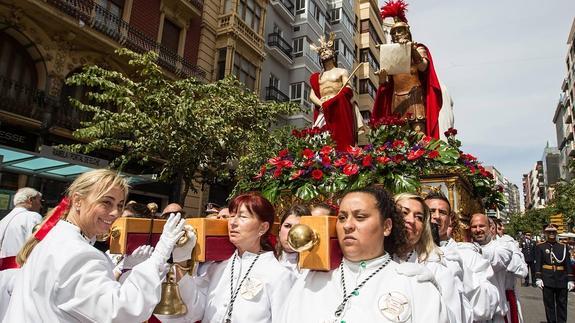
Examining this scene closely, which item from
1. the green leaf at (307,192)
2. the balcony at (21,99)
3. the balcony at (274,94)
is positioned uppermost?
the balcony at (274,94)

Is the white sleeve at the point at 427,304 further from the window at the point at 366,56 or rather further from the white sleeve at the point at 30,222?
the window at the point at 366,56

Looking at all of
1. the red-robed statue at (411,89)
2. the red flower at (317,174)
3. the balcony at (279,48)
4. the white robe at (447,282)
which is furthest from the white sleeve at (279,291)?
the balcony at (279,48)

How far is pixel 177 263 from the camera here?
7.98ft

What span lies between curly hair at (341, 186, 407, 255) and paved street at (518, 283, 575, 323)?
893 cm

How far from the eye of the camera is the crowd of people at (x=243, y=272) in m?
1.96

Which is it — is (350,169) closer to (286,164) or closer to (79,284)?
(286,164)

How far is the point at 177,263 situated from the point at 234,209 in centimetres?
60

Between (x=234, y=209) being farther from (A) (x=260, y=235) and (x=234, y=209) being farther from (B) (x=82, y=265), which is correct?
(B) (x=82, y=265)

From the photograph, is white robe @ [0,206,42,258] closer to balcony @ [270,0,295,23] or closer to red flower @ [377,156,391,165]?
red flower @ [377,156,391,165]

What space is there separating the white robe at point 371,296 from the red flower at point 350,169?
2.21 m

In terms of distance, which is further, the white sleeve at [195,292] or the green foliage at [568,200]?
the green foliage at [568,200]

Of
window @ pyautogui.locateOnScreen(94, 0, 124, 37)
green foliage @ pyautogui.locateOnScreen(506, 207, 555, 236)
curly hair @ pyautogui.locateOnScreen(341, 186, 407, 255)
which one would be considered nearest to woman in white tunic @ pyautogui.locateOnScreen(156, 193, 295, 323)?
curly hair @ pyautogui.locateOnScreen(341, 186, 407, 255)

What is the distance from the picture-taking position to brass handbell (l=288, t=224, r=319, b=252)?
6.10ft

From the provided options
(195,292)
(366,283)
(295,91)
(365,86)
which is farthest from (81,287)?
(365,86)
